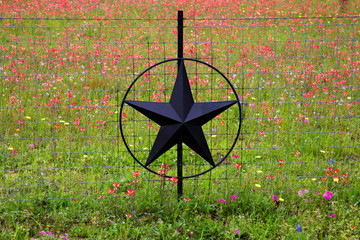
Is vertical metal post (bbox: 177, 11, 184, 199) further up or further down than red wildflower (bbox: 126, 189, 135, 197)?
further up

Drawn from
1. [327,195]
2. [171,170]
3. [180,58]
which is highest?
[180,58]

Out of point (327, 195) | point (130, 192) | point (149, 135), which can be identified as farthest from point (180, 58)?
point (327, 195)

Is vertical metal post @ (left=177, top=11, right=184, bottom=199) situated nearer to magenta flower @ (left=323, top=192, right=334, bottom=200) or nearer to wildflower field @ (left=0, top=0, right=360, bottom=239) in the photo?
wildflower field @ (left=0, top=0, right=360, bottom=239)

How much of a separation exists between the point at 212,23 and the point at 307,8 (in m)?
4.21

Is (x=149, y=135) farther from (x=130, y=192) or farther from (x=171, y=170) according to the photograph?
(x=171, y=170)

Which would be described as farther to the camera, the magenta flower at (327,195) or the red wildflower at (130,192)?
the magenta flower at (327,195)

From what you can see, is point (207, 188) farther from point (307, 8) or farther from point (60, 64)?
point (307, 8)

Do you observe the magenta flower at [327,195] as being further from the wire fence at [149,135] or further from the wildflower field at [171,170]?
the wire fence at [149,135]

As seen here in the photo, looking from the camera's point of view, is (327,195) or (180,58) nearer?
(180,58)

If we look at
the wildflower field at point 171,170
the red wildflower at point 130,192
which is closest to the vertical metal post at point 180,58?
the wildflower field at point 171,170

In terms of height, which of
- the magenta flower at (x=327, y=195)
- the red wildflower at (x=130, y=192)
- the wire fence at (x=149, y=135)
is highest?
the wire fence at (x=149, y=135)

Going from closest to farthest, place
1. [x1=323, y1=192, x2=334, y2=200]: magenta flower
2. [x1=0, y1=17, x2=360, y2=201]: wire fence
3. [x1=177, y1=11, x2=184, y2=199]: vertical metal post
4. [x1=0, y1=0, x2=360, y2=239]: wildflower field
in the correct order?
[x1=0, y1=0, x2=360, y2=239]: wildflower field → [x1=177, y1=11, x2=184, y2=199]: vertical metal post → [x1=323, y1=192, x2=334, y2=200]: magenta flower → [x1=0, y1=17, x2=360, y2=201]: wire fence

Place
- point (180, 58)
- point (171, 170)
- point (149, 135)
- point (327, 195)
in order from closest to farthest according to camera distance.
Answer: point (149, 135) → point (180, 58) → point (327, 195) → point (171, 170)

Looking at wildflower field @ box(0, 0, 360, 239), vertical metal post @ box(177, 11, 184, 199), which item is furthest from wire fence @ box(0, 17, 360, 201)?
vertical metal post @ box(177, 11, 184, 199)
